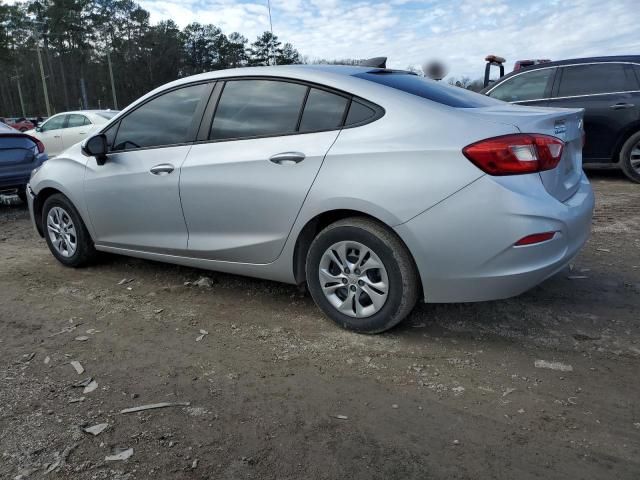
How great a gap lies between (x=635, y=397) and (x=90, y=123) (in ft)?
39.6

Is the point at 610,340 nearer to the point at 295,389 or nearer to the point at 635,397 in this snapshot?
the point at 635,397

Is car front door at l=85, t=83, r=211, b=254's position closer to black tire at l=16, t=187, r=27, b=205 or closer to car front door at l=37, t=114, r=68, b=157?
black tire at l=16, t=187, r=27, b=205

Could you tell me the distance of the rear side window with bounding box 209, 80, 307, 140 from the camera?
336 centimetres

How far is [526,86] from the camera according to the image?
827cm

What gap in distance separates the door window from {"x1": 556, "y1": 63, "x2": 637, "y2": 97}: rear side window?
32.4 ft

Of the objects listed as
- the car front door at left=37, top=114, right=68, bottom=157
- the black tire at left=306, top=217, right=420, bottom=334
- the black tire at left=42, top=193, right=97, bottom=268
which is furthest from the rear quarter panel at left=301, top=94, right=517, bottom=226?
the car front door at left=37, top=114, right=68, bottom=157

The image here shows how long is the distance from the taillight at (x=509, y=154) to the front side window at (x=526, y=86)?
6.10 metres

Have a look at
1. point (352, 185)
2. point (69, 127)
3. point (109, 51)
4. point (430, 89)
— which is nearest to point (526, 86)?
point (430, 89)

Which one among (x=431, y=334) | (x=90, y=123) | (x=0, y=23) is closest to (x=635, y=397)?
(x=431, y=334)

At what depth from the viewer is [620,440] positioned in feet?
7.14

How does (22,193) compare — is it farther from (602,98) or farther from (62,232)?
(602,98)

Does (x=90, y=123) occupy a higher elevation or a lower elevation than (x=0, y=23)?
lower

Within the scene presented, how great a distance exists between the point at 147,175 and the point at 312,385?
2159 mm

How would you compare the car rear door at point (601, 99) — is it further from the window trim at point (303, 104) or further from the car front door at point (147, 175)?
the car front door at point (147, 175)
